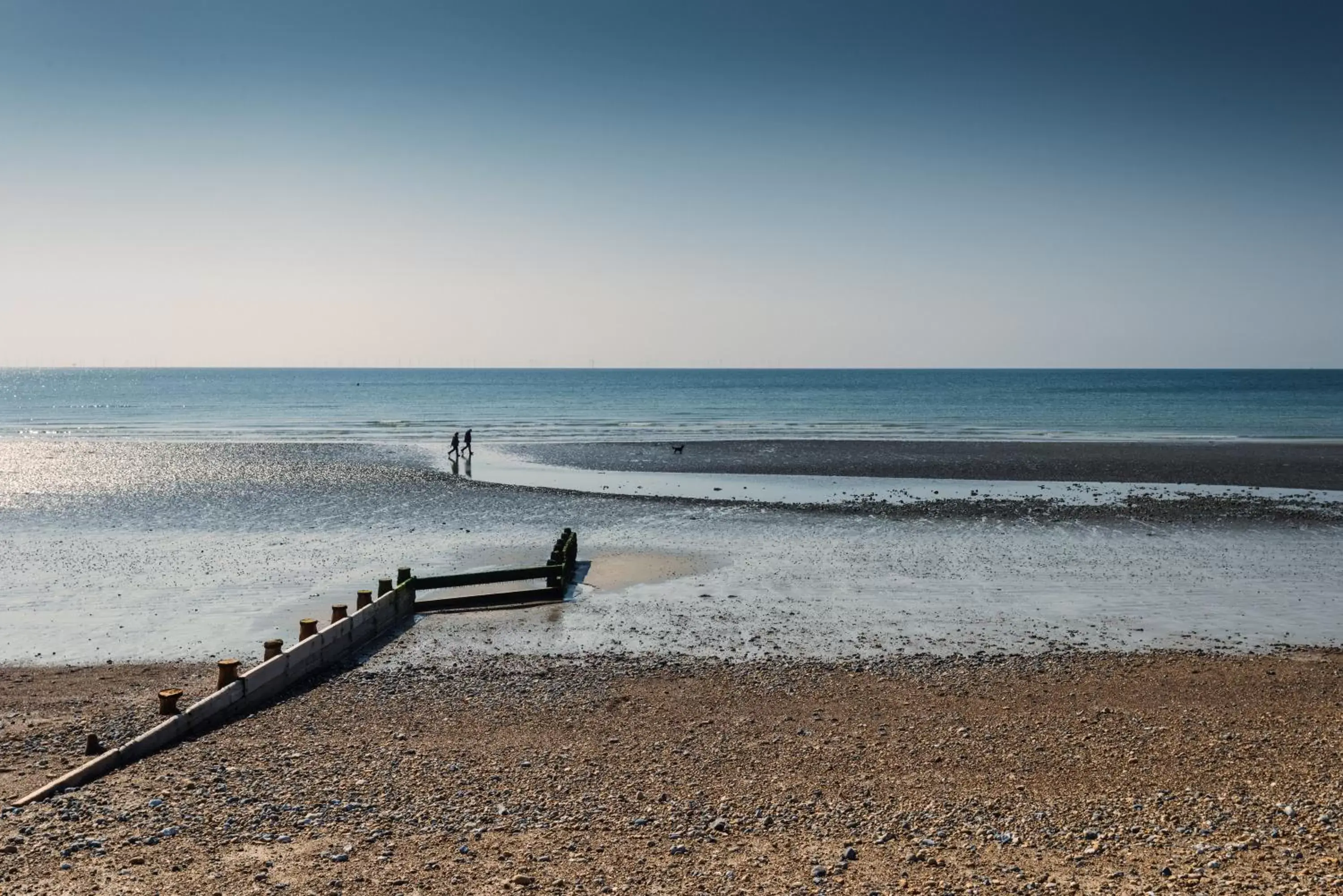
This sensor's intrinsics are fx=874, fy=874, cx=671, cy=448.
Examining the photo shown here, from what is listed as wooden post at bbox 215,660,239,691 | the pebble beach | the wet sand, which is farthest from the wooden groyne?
the wet sand

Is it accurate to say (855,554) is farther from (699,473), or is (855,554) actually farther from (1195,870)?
(699,473)

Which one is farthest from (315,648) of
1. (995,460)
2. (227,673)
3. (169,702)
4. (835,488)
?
(995,460)

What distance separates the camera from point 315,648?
13.6 meters

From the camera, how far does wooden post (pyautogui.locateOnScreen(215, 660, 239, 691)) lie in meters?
11.7

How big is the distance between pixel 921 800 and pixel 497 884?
458 cm

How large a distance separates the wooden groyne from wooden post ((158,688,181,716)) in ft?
0.04

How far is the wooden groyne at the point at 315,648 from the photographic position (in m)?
10.2

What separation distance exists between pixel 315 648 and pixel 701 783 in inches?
274

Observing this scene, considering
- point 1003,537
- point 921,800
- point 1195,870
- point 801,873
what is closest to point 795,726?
point 921,800

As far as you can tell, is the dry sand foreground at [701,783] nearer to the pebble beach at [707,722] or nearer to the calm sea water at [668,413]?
the pebble beach at [707,722]

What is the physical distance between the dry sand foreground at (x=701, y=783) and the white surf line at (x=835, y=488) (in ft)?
62.5

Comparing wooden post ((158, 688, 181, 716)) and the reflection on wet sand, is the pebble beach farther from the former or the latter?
wooden post ((158, 688, 181, 716))

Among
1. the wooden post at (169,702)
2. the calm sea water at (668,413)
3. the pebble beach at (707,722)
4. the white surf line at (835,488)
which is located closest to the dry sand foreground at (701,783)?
the pebble beach at (707,722)

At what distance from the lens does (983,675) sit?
45.1 ft
